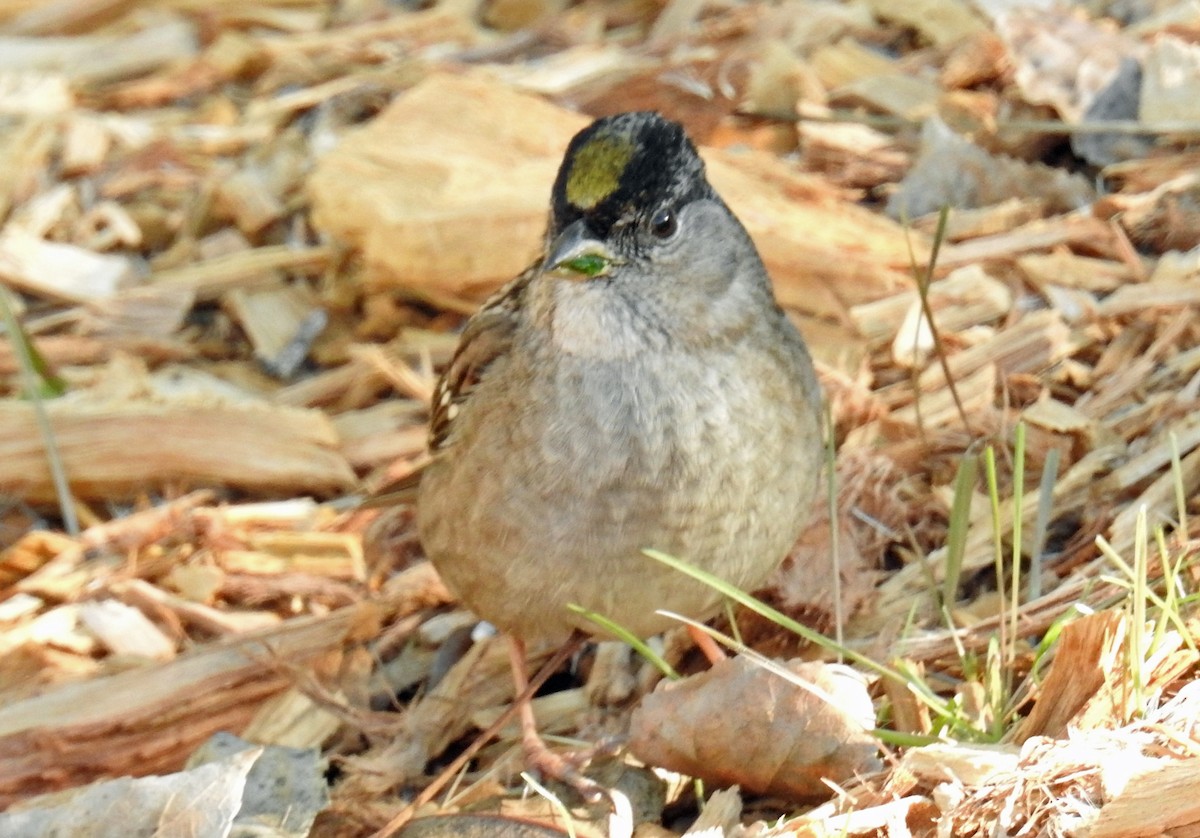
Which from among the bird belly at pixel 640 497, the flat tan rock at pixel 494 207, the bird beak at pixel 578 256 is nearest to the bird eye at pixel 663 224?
the bird beak at pixel 578 256

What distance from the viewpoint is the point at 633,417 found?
3.10 metres

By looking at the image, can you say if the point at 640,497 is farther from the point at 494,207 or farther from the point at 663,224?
the point at 494,207

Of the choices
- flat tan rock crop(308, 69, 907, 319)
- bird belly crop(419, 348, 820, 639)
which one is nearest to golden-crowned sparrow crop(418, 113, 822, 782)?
bird belly crop(419, 348, 820, 639)

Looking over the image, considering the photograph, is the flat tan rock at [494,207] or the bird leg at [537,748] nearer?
the bird leg at [537,748]

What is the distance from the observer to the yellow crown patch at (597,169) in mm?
3068

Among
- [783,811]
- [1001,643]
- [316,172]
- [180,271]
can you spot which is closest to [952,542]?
[1001,643]

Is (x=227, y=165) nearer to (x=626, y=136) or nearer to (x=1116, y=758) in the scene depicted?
(x=626, y=136)


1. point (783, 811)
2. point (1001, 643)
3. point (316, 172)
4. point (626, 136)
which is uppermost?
point (626, 136)

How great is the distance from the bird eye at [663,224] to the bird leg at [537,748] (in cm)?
87

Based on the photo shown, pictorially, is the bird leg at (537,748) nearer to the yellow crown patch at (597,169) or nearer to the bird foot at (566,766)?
the bird foot at (566,766)

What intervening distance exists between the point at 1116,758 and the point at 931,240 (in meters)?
2.16

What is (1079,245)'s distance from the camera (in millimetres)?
4219

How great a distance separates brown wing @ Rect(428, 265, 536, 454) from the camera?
338 centimetres

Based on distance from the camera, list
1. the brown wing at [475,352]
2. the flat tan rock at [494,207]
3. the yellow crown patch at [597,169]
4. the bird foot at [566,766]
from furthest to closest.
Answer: the flat tan rock at [494,207]
the brown wing at [475,352]
the yellow crown patch at [597,169]
the bird foot at [566,766]
